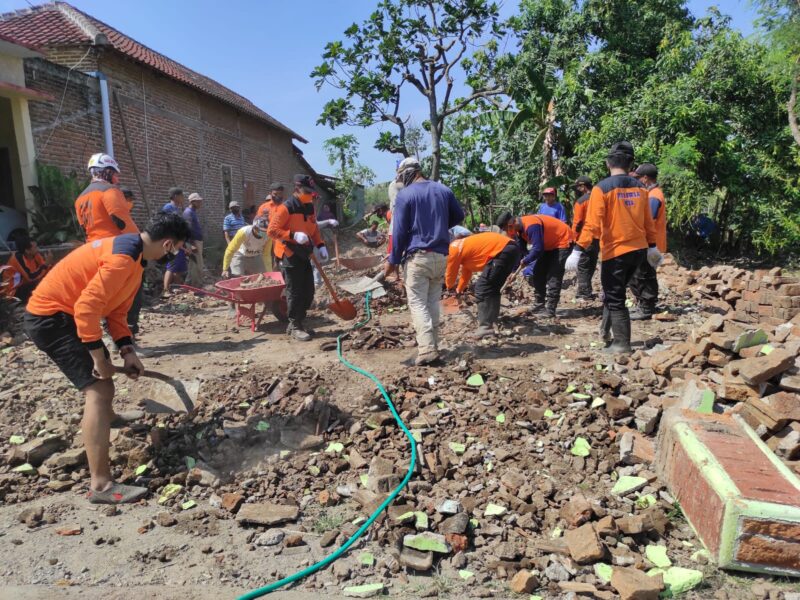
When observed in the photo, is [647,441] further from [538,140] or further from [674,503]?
[538,140]

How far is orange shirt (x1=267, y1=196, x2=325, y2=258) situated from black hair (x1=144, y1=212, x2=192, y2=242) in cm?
261

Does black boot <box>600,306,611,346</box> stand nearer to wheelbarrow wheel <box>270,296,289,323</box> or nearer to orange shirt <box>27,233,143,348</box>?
wheelbarrow wheel <box>270,296,289,323</box>

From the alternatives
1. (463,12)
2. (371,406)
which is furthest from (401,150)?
(371,406)

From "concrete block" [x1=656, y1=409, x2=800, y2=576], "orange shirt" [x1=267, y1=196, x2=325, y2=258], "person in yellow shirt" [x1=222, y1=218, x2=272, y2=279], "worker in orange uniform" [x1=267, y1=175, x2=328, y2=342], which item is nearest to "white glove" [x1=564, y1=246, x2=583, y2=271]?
"worker in orange uniform" [x1=267, y1=175, x2=328, y2=342]

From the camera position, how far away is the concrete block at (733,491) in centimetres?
236

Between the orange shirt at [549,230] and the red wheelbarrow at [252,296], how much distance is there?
2992 mm

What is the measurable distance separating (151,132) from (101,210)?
8.88m

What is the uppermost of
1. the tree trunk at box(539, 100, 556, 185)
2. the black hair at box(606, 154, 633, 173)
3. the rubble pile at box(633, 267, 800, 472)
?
the tree trunk at box(539, 100, 556, 185)

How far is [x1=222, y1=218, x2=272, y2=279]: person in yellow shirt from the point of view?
7215 millimetres

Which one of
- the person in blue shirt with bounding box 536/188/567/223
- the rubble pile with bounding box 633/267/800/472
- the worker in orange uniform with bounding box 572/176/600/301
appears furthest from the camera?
the person in blue shirt with bounding box 536/188/567/223

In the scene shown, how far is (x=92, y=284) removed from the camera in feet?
9.77

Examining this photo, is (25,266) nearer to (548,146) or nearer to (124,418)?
(124,418)

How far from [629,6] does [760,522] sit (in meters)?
14.9

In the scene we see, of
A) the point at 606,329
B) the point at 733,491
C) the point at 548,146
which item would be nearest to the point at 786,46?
the point at 548,146
